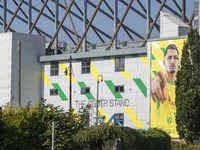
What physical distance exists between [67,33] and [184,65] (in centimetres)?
3067

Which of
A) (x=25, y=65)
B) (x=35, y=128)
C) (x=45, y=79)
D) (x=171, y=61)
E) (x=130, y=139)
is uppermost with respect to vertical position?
(x=25, y=65)

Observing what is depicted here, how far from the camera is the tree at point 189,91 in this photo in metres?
48.4

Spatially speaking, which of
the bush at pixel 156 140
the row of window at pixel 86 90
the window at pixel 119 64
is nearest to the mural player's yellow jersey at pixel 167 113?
the row of window at pixel 86 90

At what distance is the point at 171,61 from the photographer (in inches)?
2299

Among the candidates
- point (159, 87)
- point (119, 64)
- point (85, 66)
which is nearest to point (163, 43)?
point (159, 87)

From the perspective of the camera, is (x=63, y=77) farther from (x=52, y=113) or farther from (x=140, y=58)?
(x=52, y=113)

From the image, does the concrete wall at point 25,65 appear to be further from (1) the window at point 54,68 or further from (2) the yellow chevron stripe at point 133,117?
(2) the yellow chevron stripe at point 133,117

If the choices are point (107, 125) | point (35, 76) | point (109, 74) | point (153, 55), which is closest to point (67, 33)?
point (35, 76)

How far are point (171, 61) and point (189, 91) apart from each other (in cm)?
1015

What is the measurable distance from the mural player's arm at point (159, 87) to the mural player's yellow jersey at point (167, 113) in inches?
18.3

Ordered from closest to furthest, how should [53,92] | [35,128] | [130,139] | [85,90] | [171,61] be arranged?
[35,128]
[130,139]
[171,61]
[85,90]
[53,92]

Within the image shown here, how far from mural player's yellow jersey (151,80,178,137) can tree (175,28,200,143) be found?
7.46 meters

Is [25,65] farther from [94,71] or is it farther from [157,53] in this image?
[157,53]

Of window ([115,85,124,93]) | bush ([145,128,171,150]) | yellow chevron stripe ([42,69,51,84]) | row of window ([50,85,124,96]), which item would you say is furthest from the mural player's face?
yellow chevron stripe ([42,69,51,84])
